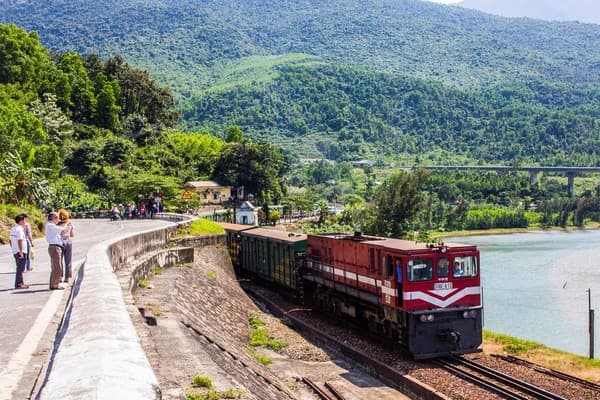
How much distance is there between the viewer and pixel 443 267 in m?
20.4

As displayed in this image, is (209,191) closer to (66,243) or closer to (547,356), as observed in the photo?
(547,356)

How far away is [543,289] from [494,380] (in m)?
31.9

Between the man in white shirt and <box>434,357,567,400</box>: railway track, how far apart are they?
32.9ft

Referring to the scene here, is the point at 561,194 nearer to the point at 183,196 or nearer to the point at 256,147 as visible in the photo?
the point at 256,147

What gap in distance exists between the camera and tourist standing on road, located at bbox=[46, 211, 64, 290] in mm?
14141

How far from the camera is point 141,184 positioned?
49250 mm

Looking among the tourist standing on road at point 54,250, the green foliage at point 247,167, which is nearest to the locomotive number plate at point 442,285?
the tourist standing on road at point 54,250

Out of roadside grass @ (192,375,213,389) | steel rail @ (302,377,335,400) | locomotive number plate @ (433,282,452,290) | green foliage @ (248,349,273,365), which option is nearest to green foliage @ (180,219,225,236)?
green foliage @ (248,349,273,365)

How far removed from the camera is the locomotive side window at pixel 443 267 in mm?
20281

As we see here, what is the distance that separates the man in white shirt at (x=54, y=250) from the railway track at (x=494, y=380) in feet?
32.9

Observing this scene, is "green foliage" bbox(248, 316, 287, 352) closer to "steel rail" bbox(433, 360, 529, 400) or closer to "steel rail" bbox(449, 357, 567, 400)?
"steel rail" bbox(433, 360, 529, 400)

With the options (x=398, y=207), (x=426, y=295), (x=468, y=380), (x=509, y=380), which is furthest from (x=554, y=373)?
(x=398, y=207)

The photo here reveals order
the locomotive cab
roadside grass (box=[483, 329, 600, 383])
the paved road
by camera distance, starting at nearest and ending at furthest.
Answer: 1. the paved road
2. the locomotive cab
3. roadside grass (box=[483, 329, 600, 383])

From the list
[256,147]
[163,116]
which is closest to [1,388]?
[256,147]
